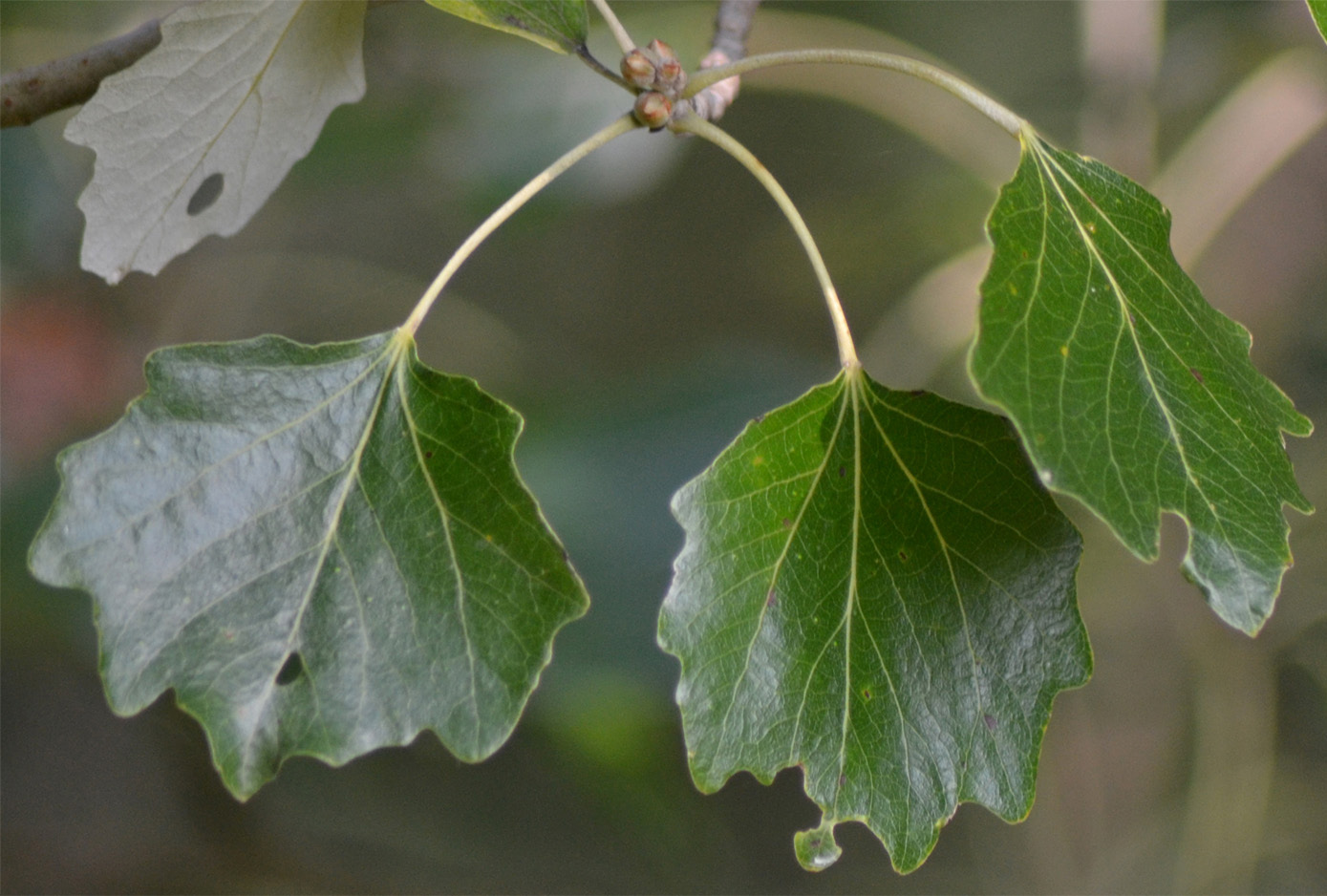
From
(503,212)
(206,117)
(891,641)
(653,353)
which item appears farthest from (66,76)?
(653,353)

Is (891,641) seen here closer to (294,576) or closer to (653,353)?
(294,576)

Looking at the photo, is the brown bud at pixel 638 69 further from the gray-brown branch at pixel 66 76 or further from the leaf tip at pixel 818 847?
the leaf tip at pixel 818 847

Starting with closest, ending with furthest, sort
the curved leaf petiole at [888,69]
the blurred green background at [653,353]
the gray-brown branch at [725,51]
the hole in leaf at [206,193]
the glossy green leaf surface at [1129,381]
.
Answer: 1. the glossy green leaf surface at [1129,381]
2. the curved leaf petiole at [888,69]
3. the gray-brown branch at [725,51]
4. the hole in leaf at [206,193]
5. the blurred green background at [653,353]

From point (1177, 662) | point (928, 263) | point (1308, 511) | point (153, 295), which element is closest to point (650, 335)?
point (928, 263)

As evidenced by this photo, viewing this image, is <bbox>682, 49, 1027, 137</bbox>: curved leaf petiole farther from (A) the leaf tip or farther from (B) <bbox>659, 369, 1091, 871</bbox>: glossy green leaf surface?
(A) the leaf tip

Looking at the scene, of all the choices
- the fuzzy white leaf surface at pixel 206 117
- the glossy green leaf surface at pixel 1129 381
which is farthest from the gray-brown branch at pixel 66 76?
the glossy green leaf surface at pixel 1129 381
